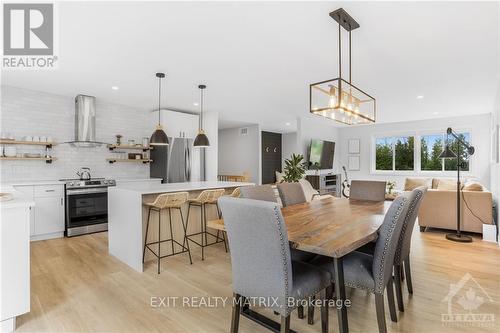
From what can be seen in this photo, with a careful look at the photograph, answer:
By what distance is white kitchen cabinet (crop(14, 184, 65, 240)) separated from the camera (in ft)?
13.6

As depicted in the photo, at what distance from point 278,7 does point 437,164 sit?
25.2 feet

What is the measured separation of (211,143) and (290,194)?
11.8 ft

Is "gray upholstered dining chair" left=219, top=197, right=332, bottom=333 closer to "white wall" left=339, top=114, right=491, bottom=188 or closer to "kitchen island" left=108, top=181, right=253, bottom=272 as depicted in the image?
"kitchen island" left=108, top=181, right=253, bottom=272

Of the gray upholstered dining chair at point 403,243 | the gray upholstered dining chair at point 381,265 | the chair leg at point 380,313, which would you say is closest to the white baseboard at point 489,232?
the gray upholstered dining chair at point 403,243

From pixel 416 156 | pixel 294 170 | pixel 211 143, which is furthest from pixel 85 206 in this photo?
pixel 416 156

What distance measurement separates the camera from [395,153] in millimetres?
8461

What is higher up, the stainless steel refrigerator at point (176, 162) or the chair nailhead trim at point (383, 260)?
the stainless steel refrigerator at point (176, 162)

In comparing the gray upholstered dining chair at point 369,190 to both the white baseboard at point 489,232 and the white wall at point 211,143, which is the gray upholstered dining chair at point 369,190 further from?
the white wall at point 211,143

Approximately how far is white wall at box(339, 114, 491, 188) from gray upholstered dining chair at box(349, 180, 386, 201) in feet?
17.7

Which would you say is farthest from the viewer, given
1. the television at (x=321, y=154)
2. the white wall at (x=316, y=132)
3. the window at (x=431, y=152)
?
the television at (x=321, y=154)

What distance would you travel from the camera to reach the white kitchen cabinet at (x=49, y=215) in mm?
4195

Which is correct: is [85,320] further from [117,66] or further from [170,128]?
[170,128]

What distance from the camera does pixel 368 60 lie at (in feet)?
10.8

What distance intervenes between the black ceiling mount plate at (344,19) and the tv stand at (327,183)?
19.1 feet
